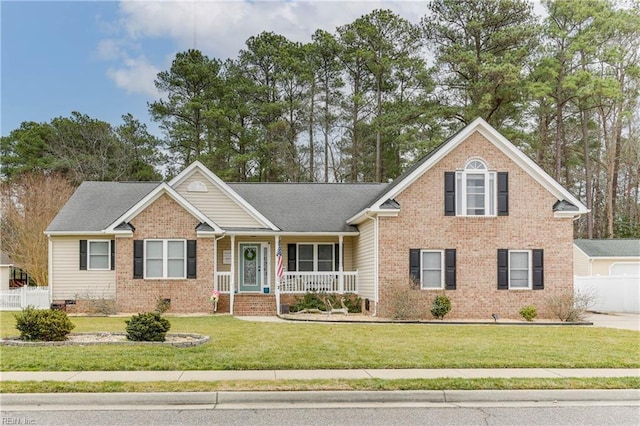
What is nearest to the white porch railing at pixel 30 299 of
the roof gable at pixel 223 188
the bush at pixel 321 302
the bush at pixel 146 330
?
the roof gable at pixel 223 188

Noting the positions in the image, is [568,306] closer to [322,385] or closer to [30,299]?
[322,385]

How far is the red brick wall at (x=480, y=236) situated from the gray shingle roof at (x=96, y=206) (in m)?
11.2

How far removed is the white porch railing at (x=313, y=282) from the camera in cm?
2372

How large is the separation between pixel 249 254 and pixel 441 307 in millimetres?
8606

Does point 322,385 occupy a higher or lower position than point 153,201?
lower

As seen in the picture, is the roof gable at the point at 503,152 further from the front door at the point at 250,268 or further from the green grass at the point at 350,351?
the front door at the point at 250,268

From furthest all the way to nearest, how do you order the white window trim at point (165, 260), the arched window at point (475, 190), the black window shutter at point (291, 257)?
the black window shutter at point (291, 257) → the white window trim at point (165, 260) → the arched window at point (475, 190)

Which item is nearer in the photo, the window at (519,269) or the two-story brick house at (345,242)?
the two-story brick house at (345,242)

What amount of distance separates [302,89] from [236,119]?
5174 millimetres

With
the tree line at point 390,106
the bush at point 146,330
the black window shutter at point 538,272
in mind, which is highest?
the tree line at point 390,106

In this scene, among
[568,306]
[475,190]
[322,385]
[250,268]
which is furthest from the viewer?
[250,268]

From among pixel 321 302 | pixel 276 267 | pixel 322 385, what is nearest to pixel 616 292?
pixel 321 302

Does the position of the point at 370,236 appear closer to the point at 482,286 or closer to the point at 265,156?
the point at 482,286

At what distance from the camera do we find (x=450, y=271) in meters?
20.9
